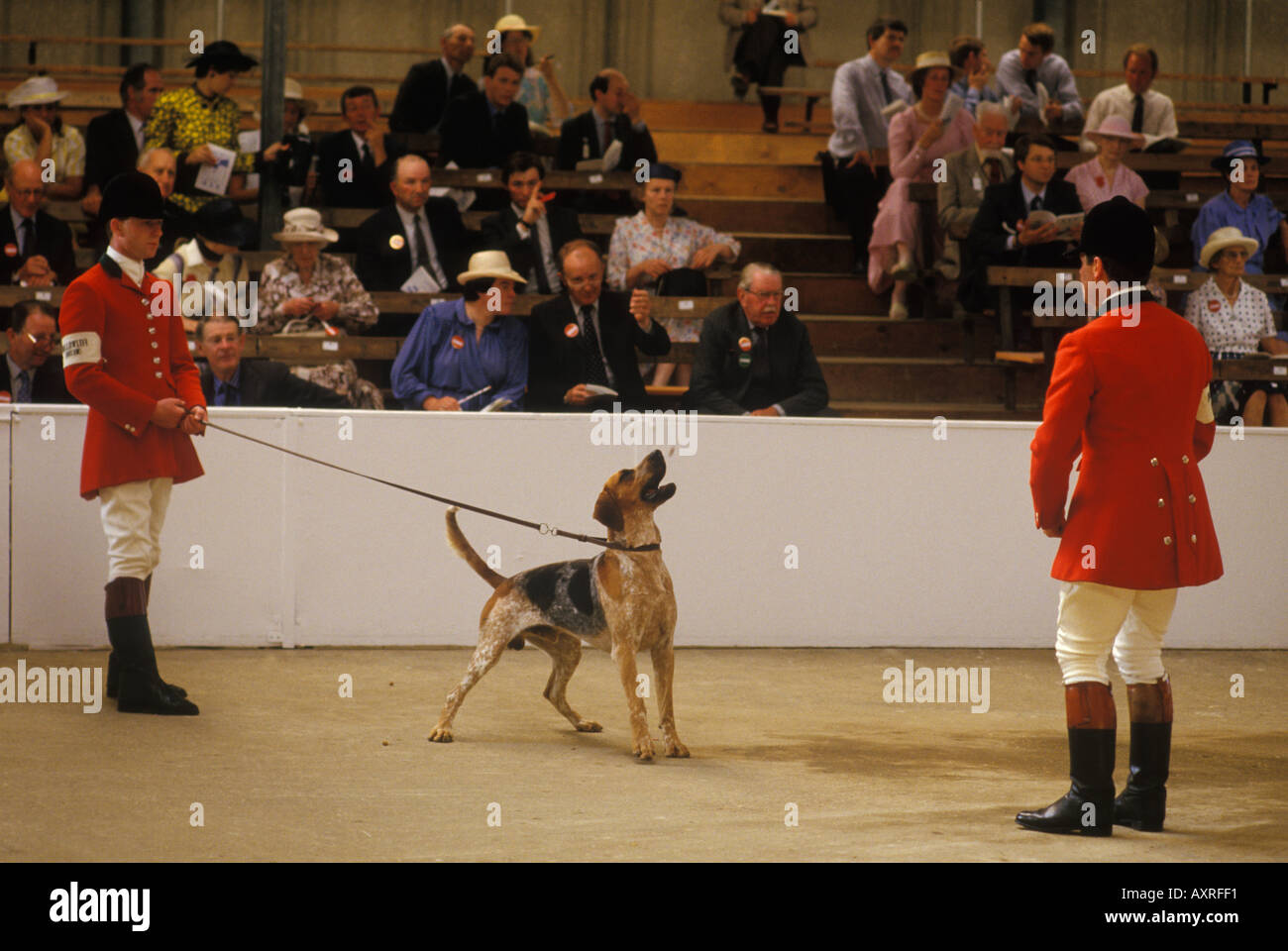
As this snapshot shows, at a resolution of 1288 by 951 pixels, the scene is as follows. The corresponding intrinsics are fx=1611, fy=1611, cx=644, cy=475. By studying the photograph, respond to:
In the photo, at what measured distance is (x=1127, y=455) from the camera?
425cm

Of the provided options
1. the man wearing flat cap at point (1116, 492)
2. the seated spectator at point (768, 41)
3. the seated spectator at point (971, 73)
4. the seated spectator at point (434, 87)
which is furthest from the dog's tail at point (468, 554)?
the seated spectator at point (768, 41)

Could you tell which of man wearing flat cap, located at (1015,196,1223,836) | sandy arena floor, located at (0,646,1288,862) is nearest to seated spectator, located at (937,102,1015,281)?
sandy arena floor, located at (0,646,1288,862)

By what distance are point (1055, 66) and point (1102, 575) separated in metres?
8.66

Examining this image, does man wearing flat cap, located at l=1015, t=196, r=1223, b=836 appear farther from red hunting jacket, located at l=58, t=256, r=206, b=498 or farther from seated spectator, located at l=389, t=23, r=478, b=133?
seated spectator, located at l=389, t=23, r=478, b=133

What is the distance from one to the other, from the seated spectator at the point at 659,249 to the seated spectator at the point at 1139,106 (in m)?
3.54

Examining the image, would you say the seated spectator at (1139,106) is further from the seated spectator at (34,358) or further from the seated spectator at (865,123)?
the seated spectator at (34,358)

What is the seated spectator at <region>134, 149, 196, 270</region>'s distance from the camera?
875cm

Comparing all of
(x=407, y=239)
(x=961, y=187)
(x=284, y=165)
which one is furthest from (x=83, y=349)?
(x=961, y=187)

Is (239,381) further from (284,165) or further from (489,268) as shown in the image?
(284,165)

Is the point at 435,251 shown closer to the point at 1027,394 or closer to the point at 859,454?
the point at 859,454

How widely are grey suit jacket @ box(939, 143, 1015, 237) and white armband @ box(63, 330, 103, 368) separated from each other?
589 centimetres

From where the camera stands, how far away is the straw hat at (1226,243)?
366 inches

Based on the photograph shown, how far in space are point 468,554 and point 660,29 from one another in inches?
480

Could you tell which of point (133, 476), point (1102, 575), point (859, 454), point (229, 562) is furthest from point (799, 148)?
point (1102, 575)
